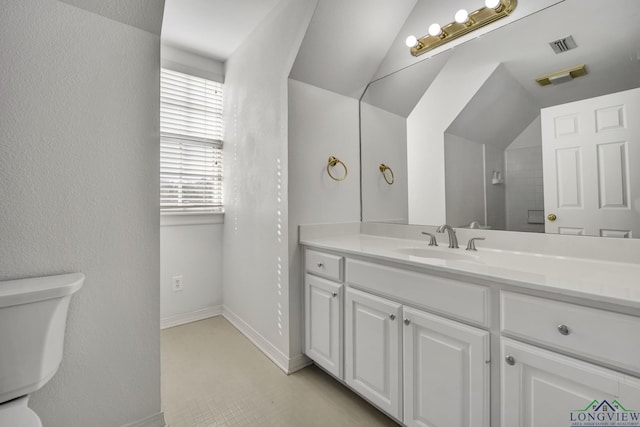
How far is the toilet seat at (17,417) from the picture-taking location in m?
0.85

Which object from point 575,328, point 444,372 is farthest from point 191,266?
point 575,328

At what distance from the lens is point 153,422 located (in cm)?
139

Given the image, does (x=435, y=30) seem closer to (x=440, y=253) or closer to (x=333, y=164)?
(x=333, y=164)

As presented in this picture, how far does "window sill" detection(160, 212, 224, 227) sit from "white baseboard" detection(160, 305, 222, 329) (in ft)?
2.68

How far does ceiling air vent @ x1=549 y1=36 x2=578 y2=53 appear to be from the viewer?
1346 mm

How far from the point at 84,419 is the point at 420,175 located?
6.86 ft

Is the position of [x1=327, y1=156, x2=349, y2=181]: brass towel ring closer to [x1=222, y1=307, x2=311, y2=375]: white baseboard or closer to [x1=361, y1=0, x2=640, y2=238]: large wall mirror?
[x1=361, y1=0, x2=640, y2=238]: large wall mirror

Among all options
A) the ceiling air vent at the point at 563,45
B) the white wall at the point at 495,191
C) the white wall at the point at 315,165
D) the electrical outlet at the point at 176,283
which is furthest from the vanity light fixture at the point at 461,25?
the electrical outlet at the point at 176,283

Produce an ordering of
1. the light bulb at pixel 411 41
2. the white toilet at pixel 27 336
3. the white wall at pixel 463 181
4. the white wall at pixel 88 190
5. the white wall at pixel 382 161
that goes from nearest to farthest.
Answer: the white toilet at pixel 27 336 < the white wall at pixel 88 190 < the white wall at pixel 463 181 < the light bulb at pixel 411 41 < the white wall at pixel 382 161

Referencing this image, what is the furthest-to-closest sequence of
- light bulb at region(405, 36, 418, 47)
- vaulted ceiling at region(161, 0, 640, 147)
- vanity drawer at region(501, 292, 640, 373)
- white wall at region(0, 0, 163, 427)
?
light bulb at region(405, 36, 418, 47)
vaulted ceiling at region(161, 0, 640, 147)
white wall at region(0, 0, 163, 427)
vanity drawer at region(501, 292, 640, 373)

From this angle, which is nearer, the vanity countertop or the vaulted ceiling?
the vanity countertop

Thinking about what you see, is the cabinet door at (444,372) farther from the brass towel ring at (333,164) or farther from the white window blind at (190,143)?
the white window blind at (190,143)

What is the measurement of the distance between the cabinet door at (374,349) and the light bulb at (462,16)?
155 cm

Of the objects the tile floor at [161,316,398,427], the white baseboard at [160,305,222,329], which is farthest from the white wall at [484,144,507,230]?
the white baseboard at [160,305,222,329]
